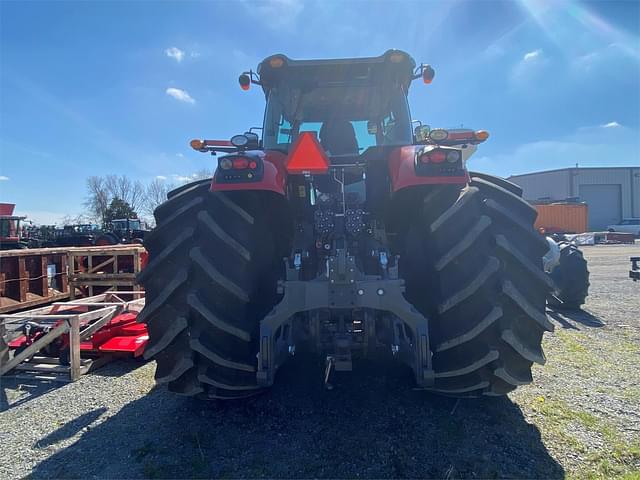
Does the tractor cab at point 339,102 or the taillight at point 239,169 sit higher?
the tractor cab at point 339,102

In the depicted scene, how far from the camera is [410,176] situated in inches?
96.0

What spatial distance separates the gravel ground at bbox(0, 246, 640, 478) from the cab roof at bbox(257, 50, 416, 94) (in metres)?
2.50

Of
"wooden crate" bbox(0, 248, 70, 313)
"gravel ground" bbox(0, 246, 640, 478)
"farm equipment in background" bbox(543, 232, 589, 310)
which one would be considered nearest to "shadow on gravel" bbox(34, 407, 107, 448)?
"gravel ground" bbox(0, 246, 640, 478)

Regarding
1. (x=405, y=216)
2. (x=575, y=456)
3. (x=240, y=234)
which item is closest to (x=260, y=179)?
(x=240, y=234)

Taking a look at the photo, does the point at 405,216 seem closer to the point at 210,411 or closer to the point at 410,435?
the point at 410,435

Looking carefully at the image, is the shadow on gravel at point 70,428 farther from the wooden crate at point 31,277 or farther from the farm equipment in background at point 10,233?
the farm equipment in background at point 10,233

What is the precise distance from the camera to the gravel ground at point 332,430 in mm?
2289

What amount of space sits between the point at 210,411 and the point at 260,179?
1787mm

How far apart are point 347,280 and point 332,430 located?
1.15 m

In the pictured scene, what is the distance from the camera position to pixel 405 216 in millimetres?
2820

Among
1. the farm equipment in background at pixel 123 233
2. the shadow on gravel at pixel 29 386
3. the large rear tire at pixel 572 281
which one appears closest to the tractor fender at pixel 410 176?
the shadow on gravel at pixel 29 386

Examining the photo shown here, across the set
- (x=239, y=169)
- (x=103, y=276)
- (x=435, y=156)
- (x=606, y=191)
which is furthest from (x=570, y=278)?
(x=606, y=191)

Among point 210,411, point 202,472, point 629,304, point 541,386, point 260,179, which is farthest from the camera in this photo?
point 629,304

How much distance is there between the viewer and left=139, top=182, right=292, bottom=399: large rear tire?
2.32 meters
